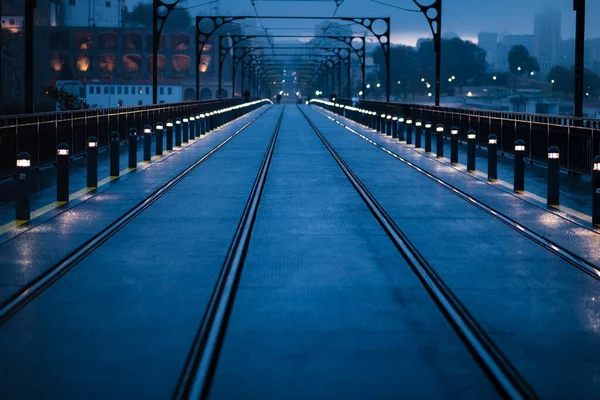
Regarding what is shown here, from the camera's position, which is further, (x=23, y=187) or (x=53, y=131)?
(x=53, y=131)

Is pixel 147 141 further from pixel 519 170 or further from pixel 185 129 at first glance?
pixel 185 129

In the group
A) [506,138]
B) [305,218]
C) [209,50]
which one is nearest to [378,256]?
[305,218]

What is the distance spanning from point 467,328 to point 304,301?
1.61m

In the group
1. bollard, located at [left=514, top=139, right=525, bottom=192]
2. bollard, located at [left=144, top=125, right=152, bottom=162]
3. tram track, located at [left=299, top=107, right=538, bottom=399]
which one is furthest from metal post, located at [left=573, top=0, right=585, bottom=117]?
tram track, located at [left=299, top=107, right=538, bottom=399]

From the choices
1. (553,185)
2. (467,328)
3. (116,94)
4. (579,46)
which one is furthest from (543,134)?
(116,94)

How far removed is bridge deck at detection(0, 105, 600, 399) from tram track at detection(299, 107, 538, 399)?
0.03 m

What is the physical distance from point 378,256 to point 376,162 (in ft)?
54.0

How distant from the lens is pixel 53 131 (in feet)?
81.9

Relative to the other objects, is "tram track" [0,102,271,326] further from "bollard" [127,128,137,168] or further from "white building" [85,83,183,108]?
"white building" [85,83,183,108]

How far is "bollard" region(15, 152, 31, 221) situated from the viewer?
14.3 metres

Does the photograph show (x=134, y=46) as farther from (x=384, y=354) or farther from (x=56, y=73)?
(x=384, y=354)

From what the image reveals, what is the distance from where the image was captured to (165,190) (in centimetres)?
1958

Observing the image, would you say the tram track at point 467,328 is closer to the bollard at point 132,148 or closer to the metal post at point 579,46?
the bollard at point 132,148

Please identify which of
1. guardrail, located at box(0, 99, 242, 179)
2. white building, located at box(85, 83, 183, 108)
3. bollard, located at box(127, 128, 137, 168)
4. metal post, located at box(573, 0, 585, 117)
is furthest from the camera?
white building, located at box(85, 83, 183, 108)
